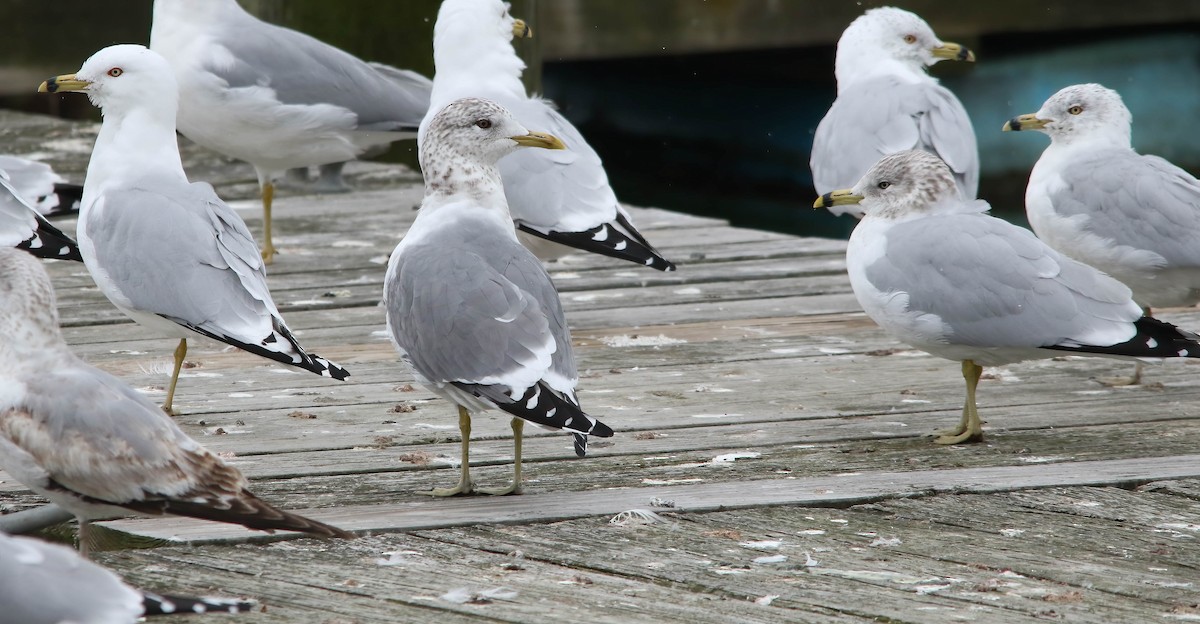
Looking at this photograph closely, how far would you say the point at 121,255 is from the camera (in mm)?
3752

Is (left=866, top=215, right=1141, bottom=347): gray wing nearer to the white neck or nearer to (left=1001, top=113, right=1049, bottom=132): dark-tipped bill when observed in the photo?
(left=1001, top=113, right=1049, bottom=132): dark-tipped bill

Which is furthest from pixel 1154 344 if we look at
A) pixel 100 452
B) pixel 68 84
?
pixel 68 84

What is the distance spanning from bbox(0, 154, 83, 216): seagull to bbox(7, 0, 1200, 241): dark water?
23.6ft

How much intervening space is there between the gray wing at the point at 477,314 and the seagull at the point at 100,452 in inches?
23.4

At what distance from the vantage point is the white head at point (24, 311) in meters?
2.62

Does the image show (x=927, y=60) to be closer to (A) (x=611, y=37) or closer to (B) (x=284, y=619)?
(B) (x=284, y=619)

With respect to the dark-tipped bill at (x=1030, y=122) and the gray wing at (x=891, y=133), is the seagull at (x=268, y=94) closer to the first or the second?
the gray wing at (x=891, y=133)

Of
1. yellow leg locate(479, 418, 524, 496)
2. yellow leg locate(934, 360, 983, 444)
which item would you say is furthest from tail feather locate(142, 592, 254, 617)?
yellow leg locate(934, 360, 983, 444)

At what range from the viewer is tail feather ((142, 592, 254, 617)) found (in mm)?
2115

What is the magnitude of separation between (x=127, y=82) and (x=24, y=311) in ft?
5.99

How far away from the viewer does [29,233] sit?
4535mm

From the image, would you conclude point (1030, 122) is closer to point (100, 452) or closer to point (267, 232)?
point (267, 232)

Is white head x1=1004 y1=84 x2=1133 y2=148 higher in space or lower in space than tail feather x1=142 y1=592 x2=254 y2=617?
higher

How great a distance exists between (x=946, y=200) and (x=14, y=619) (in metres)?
2.58
